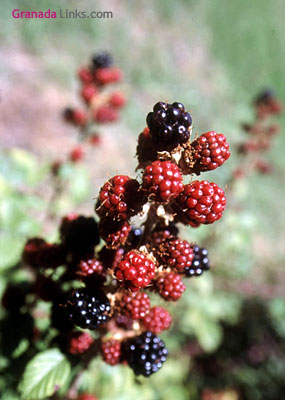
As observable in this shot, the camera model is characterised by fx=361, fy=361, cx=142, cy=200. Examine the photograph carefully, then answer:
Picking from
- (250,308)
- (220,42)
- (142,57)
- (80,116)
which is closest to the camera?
(80,116)

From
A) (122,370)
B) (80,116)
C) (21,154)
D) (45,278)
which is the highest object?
(80,116)

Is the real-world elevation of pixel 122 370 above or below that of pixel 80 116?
below

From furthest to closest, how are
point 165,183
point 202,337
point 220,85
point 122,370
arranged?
point 220,85, point 202,337, point 122,370, point 165,183

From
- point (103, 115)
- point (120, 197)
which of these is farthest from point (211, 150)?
point (103, 115)

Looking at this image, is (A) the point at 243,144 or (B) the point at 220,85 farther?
(B) the point at 220,85

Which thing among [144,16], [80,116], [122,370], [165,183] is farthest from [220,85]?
[165,183]

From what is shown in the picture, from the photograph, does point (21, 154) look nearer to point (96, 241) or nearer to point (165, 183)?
point (96, 241)

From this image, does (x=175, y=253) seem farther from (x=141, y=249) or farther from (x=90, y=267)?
(x=90, y=267)
